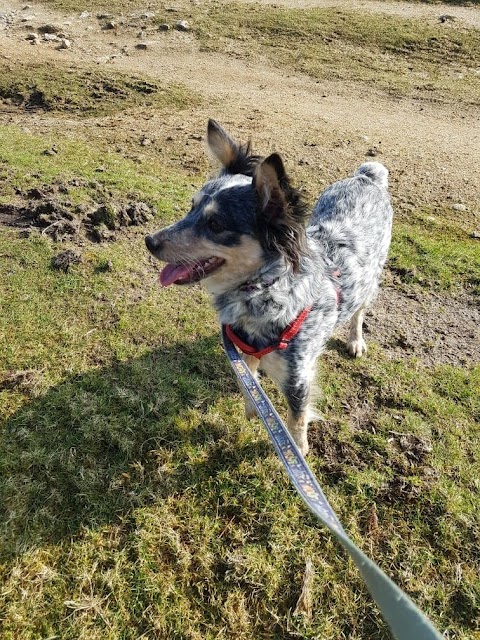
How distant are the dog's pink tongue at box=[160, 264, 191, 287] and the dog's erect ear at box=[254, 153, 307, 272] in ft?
2.15

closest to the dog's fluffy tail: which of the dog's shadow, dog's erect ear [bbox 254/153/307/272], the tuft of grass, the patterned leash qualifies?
dog's erect ear [bbox 254/153/307/272]

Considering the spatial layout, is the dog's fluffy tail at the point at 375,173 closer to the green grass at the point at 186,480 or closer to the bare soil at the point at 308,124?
the bare soil at the point at 308,124

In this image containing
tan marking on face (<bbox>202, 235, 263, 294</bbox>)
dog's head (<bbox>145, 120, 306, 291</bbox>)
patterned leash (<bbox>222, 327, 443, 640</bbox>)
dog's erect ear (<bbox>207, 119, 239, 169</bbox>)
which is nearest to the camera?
patterned leash (<bbox>222, 327, 443, 640</bbox>)

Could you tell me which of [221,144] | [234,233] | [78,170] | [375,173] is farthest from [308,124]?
[234,233]

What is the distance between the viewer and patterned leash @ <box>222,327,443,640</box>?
64.5 inches

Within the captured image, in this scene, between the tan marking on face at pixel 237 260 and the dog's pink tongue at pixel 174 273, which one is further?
the dog's pink tongue at pixel 174 273

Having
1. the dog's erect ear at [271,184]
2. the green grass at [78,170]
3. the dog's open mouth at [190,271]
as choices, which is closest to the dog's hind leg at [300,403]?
the dog's open mouth at [190,271]

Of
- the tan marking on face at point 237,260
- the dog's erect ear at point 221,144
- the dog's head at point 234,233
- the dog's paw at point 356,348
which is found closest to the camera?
the dog's head at point 234,233

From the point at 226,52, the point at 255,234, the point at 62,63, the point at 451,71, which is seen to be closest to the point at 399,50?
the point at 451,71

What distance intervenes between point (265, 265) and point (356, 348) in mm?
2221

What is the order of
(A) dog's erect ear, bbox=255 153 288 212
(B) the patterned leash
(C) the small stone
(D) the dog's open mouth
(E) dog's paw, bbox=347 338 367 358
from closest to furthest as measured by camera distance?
1. (B) the patterned leash
2. (A) dog's erect ear, bbox=255 153 288 212
3. (D) the dog's open mouth
4. (E) dog's paw, bbox=347 338 367 358
5. (C) the small stone

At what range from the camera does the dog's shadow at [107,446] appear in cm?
352

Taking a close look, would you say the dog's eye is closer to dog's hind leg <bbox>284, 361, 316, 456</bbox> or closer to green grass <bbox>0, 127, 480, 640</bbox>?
dog's hind leg <bbox>284, 361, 316, 456</bbox>

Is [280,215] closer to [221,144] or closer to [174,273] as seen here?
[174,273]
